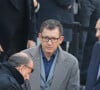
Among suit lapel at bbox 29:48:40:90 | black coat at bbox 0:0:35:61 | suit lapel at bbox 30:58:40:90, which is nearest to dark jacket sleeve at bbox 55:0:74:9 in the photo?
black coat at bbox 0:0:35:61

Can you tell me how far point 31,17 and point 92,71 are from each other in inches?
50.0

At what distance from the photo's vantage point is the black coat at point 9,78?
5820 mm

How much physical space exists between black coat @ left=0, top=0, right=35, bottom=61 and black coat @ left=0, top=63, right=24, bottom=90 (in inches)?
96.1

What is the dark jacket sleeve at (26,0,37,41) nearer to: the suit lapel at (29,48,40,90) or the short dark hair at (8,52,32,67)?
the suit lapel at (29,48,40,90)

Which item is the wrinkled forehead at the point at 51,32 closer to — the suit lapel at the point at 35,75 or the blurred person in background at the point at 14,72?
the suit lapel at the point at 35,75

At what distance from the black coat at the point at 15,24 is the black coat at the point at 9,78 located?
2.44 metres

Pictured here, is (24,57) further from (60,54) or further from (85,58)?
(85,58)

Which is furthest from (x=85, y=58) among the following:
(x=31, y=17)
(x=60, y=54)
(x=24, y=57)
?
(x=24, y=57)

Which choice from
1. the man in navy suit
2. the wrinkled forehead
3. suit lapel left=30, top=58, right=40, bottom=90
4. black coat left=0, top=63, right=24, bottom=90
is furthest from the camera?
the man in navy suit

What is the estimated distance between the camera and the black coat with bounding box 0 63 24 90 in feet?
19.1

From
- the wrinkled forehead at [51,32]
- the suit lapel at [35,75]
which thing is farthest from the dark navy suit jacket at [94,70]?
the suit lapel at [35,75]

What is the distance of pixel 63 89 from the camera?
7.71m

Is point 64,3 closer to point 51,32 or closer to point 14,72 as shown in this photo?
point 51,32

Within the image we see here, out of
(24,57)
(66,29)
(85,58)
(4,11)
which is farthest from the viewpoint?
(85,58)
